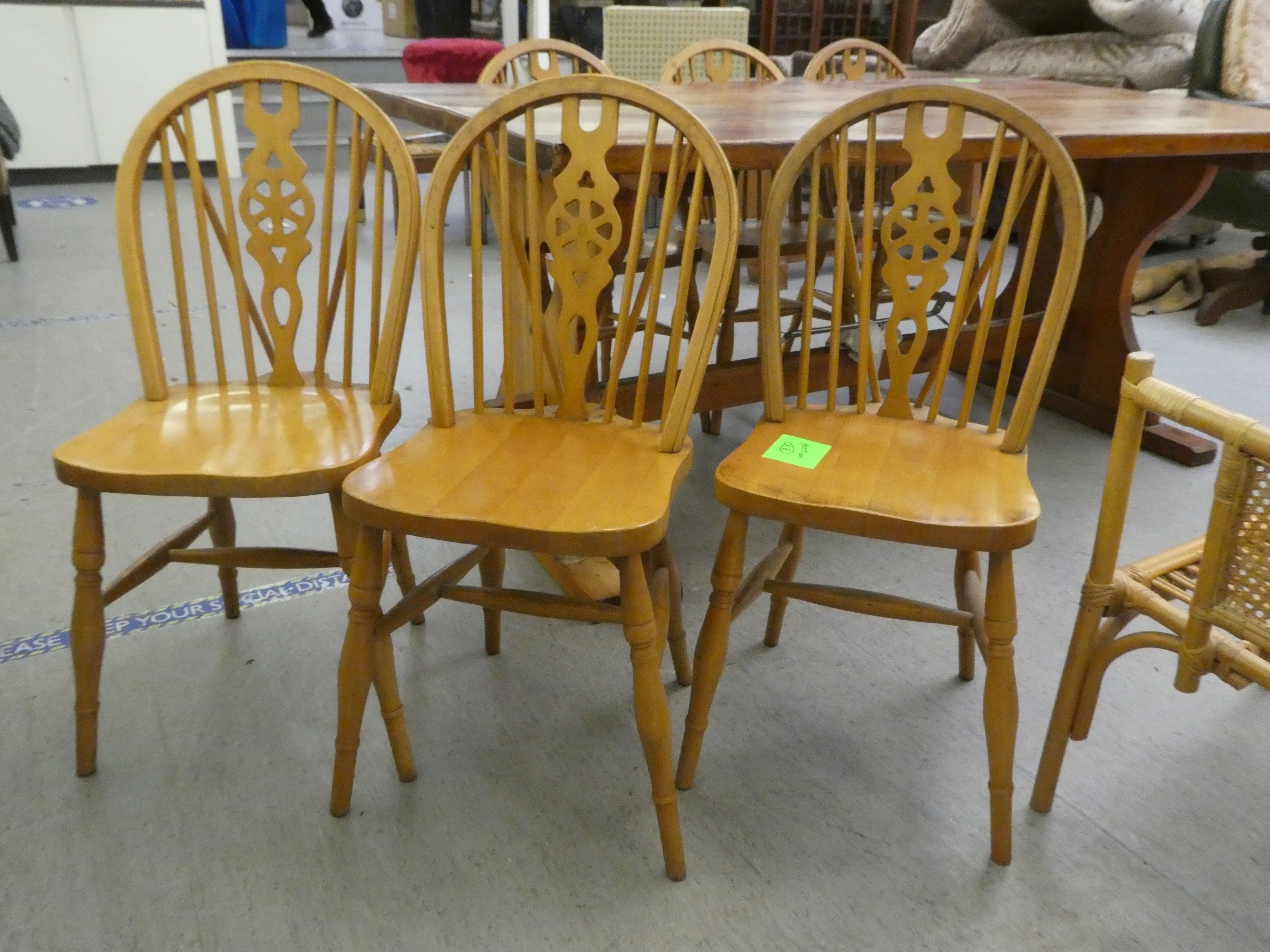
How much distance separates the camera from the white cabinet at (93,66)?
479 centimetres

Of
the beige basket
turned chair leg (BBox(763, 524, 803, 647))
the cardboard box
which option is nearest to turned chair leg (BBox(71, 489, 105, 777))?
turned chair leg (BBox(763, 524, 803, 647))

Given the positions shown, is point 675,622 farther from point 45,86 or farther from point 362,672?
point 45,86

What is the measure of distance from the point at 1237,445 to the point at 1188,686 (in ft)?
0.94

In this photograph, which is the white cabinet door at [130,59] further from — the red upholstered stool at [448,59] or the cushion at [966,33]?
the cushion at [966,33]

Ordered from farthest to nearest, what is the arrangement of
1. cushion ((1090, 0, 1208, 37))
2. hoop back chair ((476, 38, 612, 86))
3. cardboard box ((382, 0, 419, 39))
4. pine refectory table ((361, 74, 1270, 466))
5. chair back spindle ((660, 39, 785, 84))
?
cardboard box ((382, 0, 419, 39)) → cushion ((1090, 0, 1208, 37)) → chair back spindle ((660, 39, 785, 84)) → hoop back chair ((476, 38, 612, 86)) → pine refectory table ((361, 74, 1270, 466))

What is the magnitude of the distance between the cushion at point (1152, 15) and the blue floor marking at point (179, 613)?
12.6ft

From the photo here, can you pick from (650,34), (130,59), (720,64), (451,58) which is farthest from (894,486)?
(130,59)

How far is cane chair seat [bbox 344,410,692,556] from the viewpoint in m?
1.08

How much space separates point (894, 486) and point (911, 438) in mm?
176

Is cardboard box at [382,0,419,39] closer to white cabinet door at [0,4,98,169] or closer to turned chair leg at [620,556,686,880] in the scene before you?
white cabinet door at [0,4,98,169]

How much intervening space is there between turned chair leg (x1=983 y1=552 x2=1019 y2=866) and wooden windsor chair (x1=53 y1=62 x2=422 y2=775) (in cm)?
78

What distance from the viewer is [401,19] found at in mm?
7324

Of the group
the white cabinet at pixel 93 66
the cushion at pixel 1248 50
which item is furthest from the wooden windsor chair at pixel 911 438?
the white cabinet at pixel 93 66

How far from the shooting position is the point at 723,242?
4.04 feet
